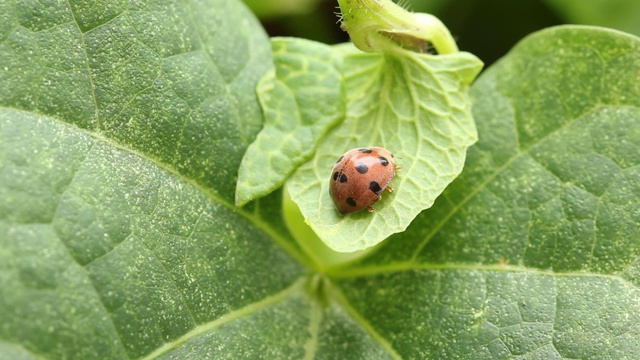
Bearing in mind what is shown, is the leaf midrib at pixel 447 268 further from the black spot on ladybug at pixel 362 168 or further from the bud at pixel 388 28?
the bud at pixel 388 28

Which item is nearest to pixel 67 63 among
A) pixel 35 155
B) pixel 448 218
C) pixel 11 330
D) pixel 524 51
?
pixel 35 155

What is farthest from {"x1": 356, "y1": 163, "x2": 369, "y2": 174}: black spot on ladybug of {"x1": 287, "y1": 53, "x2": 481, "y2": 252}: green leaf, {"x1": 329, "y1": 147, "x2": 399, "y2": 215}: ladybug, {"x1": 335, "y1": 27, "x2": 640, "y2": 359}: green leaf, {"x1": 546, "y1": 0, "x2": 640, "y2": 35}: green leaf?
{"x1": 546, "y1": 0, "x2": 640, "y2": 35}: green leaf

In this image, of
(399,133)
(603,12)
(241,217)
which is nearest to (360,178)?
(399,133)

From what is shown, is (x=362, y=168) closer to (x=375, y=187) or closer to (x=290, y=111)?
(x=375, y=187)

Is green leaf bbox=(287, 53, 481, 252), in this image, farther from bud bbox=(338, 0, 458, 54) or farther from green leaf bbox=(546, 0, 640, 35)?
green leaf bbox=(546, 0, 640, 35)

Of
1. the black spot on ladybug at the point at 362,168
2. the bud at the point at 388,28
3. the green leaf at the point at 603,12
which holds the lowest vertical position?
the green leaf at the point at 603,12

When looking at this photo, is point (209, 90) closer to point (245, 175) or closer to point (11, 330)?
point (245, 175)

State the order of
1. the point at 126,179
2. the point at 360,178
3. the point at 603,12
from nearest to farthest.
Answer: the point at 126,179
the point at 360,178
the point at 603,12

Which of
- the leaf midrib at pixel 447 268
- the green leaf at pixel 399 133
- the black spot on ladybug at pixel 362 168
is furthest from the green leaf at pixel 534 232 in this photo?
the black spot on ladybug at pixel 362 168
